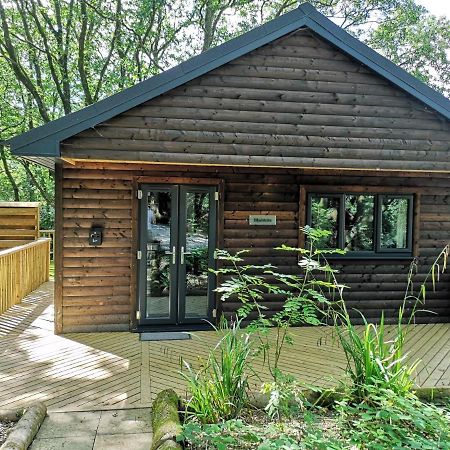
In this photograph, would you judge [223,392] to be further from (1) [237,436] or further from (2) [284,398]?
(2) [284,398]

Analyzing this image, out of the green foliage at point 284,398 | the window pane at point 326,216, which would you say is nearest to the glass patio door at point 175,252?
the window pane at point 326,216

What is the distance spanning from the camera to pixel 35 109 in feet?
53.4

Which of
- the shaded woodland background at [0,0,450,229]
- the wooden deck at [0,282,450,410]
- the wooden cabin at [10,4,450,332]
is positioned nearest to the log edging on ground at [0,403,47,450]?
the wooden deck at [0,282,450,410]

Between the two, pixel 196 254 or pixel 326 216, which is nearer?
pixel 196 254

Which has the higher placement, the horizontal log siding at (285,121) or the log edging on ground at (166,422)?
the horizontal log siding at (285,121)

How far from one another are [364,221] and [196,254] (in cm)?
264

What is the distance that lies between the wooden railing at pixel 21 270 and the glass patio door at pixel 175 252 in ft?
8.51

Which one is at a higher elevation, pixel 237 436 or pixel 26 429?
pixel 237 436

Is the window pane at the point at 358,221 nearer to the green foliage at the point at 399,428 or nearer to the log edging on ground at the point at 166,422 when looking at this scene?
the green foliage at the point at 399,428

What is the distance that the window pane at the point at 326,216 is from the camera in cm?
644

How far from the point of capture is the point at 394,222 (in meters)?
6.67

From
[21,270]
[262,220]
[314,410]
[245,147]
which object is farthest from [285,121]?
[21,270]

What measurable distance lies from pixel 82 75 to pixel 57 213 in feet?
35.1

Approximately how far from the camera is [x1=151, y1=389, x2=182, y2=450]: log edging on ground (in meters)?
2.48
